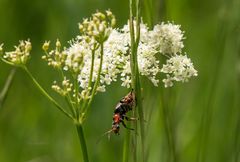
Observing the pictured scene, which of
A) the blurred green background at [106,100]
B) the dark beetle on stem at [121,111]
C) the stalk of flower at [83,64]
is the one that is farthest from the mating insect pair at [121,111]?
the blurred green background at [106,100]

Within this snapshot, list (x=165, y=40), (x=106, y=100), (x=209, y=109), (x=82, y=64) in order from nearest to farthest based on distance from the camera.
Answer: (x=82, y=64), (x=165, y=40), (x=209, y=109), (x=106, y=100)

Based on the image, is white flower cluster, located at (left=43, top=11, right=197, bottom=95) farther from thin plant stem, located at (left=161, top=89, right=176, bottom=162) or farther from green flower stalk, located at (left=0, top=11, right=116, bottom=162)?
thin plant stem, located at (left=161, top=89, right=176, bottom=162)

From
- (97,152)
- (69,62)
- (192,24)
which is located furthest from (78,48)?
(192,24)

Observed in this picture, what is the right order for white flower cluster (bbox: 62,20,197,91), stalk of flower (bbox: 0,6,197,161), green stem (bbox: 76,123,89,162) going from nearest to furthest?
green stem (bbox: 76,123,89,162)
stalk of flower (bbox: 0,6,197,161)
white flower cluster (bbox: 62,20,197,91)

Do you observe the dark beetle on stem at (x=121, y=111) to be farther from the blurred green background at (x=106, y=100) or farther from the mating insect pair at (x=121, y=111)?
the blurred green background at (x=106, y=100)

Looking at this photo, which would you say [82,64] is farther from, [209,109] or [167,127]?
[209,109]

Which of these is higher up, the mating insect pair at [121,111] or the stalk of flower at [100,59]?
the stalk of flower at [100,59]

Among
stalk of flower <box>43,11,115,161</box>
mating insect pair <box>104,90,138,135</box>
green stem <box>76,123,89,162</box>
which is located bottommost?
green stem <box>76,123,89,162</box>

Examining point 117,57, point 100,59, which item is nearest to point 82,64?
point 100,59

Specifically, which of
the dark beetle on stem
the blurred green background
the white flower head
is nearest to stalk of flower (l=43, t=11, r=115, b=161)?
the dark beetle on stem
